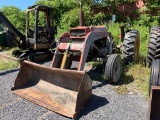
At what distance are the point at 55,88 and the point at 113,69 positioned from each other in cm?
132

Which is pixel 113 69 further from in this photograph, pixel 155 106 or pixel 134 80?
pixel 155 106

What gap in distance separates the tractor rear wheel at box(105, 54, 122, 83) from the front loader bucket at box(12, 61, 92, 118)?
3.07 ft

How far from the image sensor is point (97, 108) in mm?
3912

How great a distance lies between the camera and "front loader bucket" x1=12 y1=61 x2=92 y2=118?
377 centimetres

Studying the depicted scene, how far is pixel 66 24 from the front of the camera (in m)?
14.0

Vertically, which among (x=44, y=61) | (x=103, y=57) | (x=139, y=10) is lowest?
(x=44, y=61)

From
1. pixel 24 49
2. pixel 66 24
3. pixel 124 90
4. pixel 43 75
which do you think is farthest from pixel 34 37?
pixel 66 24

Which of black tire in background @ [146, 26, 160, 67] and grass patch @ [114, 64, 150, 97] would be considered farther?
black tire in background @ [146, 26, 160, 67]

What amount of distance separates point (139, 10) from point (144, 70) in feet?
23.6

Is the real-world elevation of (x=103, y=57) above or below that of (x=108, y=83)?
above

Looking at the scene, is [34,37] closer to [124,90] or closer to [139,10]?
[124,90]

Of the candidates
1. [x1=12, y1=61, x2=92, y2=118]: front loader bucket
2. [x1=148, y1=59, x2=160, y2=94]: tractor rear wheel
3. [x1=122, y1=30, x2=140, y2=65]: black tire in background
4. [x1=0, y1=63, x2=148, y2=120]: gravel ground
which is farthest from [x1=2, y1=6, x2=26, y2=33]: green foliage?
[x1=148, y1=59, x2=160, y2=94]: tractor rear wheel

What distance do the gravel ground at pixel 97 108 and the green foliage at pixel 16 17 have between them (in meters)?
11.7

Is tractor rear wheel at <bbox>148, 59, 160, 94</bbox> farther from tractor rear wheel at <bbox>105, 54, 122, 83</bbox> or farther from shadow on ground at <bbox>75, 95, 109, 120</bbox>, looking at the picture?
tractor rear wheel at <bbox>105, 54, 122, 83</bbox>
